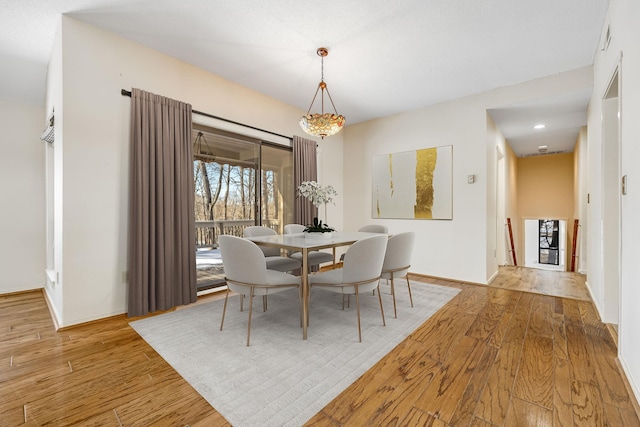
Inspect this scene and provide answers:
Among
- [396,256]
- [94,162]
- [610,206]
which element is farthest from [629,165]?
[94,162]

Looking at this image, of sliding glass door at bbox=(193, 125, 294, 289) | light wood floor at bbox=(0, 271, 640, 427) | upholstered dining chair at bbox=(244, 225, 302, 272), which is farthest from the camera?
sliding glass door at bbox=(193, 125, 294, 289)

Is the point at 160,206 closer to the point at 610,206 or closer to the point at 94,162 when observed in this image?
the point at 94,162

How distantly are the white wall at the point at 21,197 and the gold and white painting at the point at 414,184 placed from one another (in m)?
4.97

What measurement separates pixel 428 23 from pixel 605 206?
2328 millimetres

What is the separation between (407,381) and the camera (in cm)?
167

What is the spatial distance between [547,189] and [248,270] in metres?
7.96

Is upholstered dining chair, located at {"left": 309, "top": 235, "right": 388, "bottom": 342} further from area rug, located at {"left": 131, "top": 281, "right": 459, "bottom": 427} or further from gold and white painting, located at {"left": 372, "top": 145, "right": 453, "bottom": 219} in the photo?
gold and white painting, located at {"left": 372, "top": 145, "right": 453, "bottom": 219}

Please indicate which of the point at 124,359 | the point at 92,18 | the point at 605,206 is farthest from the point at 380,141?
the point at 124,359

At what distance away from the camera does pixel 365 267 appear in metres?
2.21

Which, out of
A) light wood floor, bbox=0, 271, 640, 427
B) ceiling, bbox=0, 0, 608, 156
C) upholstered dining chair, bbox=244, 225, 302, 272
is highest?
ceiling, bbox=0, 0, 608, 156

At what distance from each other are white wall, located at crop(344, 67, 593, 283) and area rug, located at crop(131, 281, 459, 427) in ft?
4.17

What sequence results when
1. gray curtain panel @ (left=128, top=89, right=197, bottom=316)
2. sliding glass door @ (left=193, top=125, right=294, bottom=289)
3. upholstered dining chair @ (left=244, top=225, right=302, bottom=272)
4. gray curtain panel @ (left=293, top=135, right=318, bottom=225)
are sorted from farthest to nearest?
gray curtain panel @ (left=293, top=135, right=318, bottom=225) → sliding glass door @ (left=193, top=125, right=294, bottom=289) → upholstered dining chair @ (left=244, top=225, right=302, bottom=272) → gray curtain panel @ (left=128, top=89, right=197, bottom=316)

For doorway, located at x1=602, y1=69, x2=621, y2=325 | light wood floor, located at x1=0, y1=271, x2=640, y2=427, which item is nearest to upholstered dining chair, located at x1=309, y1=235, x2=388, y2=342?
light wood floor, located at x1=0, y1=271, x2=640, y2=427

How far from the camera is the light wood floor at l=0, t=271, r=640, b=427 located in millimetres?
1390
